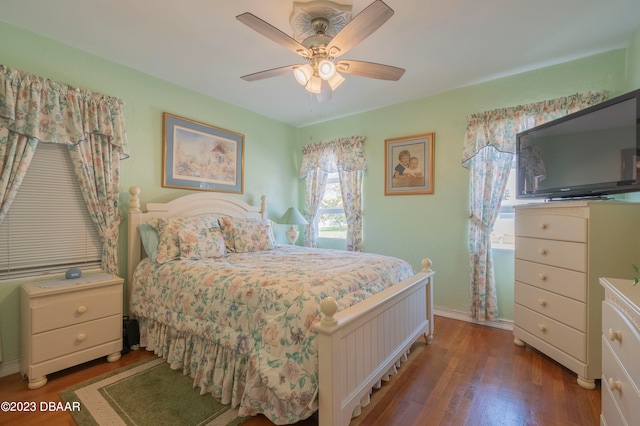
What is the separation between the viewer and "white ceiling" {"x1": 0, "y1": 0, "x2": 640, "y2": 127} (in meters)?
1.85

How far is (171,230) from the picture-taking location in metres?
2.44

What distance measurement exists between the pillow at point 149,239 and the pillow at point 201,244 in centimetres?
23

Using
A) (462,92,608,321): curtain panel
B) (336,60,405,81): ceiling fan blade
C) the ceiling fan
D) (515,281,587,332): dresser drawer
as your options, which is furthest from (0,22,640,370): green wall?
(336,60,405,81): ceiling fan blade

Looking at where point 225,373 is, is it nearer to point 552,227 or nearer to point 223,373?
point 223,373

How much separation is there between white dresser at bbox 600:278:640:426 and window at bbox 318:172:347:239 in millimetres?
2864

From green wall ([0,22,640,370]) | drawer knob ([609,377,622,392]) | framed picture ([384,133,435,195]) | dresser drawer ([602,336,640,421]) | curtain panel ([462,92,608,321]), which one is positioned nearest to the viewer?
dresser drawer ([602,336,640,421])

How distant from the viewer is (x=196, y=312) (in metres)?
1.86

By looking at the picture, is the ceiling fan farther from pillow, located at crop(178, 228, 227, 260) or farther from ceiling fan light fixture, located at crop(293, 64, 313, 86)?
pillow, located at crop(178, 228, 227, 260)

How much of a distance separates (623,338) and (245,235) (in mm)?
2681

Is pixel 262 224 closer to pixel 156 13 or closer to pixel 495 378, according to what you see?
pixel 156 13

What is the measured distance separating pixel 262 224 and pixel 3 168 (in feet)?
6.59

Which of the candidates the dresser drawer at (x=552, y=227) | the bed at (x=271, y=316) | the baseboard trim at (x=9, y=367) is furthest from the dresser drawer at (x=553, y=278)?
the baseboard trim at (x=9, y=367)

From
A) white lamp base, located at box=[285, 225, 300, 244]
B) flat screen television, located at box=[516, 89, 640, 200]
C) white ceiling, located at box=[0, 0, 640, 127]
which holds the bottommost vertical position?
white lamp base, located at box=[285, 225, 300, 244]

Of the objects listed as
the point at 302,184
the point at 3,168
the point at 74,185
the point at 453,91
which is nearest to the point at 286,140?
the point at 302,184
